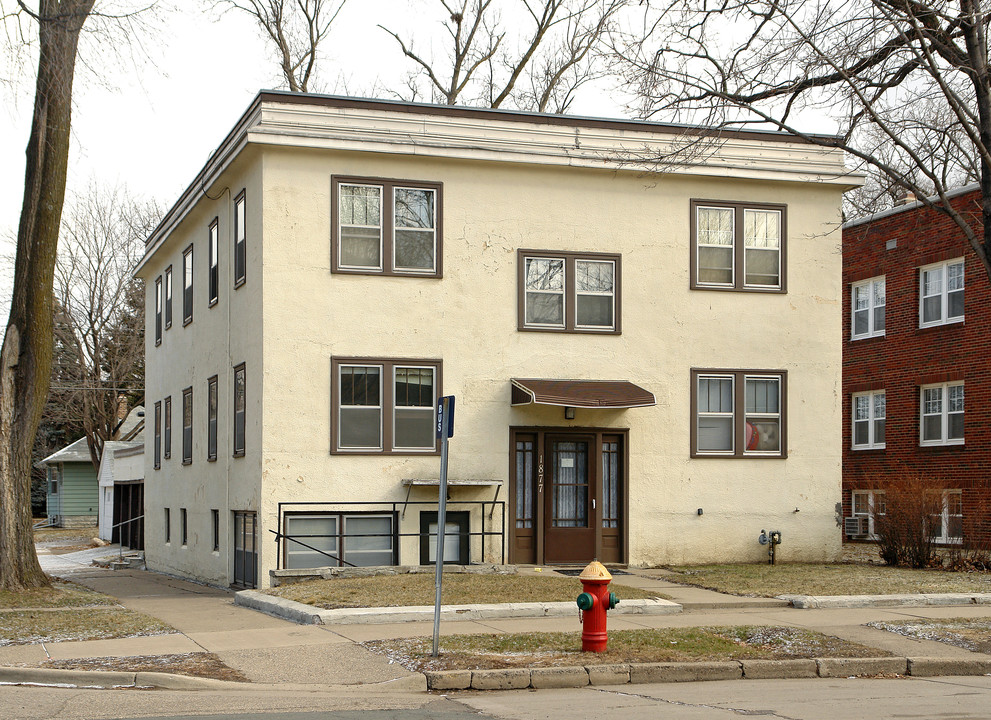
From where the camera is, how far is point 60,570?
28438 mm

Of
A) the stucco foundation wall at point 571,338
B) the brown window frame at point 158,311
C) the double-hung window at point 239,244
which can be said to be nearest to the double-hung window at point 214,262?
the double-hung window at point 239,244

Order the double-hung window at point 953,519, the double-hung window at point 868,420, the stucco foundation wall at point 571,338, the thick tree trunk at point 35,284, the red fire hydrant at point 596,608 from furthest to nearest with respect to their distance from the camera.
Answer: the double-hung window at point 868,420
the double-hung window at point 953,519
the stucco foundation wall at point 571,338
the thick tree trunk at point 35,284
the red fire hydrant at point 596,608

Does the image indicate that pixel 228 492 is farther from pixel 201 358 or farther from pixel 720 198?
pixel 720 198

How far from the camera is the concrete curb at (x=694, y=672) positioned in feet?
34.9

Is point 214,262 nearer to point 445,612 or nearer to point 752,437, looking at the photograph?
point 752,437

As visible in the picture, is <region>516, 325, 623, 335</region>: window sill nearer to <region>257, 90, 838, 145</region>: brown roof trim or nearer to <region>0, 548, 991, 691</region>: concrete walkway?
<region>257, 90, 838, 145</region>: brown roof trim

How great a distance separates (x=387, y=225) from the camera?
20.1 m

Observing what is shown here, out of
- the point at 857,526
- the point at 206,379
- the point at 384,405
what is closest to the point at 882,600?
the point at 384,405

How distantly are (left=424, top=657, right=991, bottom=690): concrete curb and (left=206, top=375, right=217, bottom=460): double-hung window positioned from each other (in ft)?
43.7

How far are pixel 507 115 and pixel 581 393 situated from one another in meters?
5.23

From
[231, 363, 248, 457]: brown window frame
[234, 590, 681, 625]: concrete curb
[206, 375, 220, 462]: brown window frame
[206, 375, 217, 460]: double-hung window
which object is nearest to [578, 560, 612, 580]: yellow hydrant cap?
[234, 590, 681, 625]: concrete curb

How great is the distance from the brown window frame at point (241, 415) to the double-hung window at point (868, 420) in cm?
1746

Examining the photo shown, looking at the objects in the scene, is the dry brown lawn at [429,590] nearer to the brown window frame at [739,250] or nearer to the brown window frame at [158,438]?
the brown window frame at [739,250]

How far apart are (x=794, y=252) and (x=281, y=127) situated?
10.0 m
